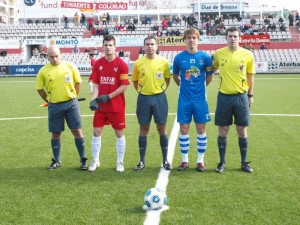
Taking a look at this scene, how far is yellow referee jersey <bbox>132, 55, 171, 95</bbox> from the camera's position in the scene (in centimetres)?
578

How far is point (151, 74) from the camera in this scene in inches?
227

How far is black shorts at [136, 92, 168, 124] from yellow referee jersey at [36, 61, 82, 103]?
1.09m

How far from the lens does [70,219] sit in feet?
13.6

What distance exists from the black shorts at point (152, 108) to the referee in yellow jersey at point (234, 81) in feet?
2.71

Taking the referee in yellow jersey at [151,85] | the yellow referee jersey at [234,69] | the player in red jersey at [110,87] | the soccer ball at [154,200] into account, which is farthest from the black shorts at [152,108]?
the soccer ball at [154,200]

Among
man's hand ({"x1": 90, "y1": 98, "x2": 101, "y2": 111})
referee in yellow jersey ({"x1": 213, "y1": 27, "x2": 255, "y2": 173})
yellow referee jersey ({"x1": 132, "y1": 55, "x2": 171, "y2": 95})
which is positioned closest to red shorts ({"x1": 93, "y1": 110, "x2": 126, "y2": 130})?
man's hand ({"x1": 90, "y1": 98, "x2": 101, "y2": 111})

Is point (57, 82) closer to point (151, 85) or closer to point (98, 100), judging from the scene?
point (98, 100)

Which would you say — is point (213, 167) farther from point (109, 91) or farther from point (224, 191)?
point (109, 91)

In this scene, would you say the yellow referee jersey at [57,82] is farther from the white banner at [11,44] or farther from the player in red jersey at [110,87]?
the white banner at [11,44]

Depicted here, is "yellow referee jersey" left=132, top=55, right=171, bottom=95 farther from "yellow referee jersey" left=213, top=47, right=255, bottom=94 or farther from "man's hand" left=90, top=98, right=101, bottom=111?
"yellow referee jersey" left=213, top=47, right=255, bottom=94

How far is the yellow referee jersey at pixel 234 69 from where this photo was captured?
5.62 metres

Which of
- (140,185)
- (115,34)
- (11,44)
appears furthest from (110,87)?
(115,34)

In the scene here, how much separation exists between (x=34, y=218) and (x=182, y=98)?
276 cm

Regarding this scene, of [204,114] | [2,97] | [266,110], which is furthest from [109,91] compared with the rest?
[2,97]
